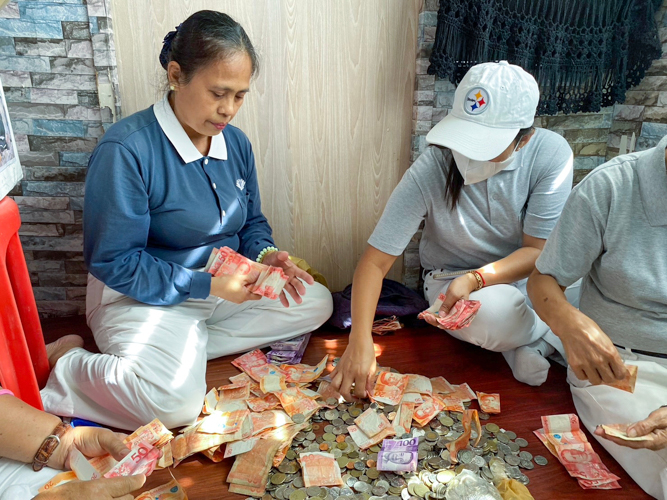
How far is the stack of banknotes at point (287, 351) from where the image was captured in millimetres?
2373

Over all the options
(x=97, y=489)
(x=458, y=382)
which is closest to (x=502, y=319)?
(x=458, y=382)

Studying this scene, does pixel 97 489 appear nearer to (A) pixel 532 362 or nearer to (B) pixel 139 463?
(B) pixel 139 463

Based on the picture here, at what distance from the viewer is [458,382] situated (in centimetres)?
222

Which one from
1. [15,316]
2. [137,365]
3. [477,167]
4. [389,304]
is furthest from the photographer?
[389,304]

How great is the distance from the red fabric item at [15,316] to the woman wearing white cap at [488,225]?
1099mm

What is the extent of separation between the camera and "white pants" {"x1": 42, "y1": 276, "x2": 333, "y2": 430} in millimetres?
1858

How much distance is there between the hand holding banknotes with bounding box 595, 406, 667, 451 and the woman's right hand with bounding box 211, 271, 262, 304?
1338 millimetres

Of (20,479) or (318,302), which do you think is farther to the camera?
(318,302)

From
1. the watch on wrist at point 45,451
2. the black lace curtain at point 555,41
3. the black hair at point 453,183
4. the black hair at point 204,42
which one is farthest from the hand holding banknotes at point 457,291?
the watch on wrist at point 45,451

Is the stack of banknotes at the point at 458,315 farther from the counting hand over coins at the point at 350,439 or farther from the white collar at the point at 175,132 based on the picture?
the white collar at the point at 175,132

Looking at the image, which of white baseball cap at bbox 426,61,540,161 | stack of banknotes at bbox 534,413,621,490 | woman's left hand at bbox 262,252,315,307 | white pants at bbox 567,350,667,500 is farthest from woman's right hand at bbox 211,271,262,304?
white pants at bbox 567,350,667,500

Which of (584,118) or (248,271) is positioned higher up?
(584,118)

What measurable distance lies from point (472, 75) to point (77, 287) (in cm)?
214

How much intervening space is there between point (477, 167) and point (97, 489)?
1.61m
